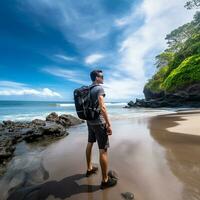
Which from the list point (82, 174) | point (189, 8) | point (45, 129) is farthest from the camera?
point (189, 8)

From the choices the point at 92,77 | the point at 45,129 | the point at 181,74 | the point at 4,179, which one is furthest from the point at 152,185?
the point at 181,74

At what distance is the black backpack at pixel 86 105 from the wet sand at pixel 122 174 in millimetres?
1205

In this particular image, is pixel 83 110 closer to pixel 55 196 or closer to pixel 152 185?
pixel 55 196

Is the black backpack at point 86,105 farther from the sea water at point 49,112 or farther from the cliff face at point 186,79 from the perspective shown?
the cliff face at point 186,79

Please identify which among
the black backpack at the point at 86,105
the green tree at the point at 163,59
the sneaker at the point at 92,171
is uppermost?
the green tree at the point at 163,59

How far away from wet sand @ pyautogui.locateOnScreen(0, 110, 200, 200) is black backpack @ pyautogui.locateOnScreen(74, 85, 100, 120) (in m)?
1.21

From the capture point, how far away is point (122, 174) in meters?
3.53

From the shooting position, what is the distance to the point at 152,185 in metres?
3.00

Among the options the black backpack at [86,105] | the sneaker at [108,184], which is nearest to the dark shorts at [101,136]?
the black backpack at [86,105]

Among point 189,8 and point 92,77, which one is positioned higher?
point 189,8

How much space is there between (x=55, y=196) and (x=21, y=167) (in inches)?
72.6

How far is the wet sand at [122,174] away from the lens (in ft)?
9.34

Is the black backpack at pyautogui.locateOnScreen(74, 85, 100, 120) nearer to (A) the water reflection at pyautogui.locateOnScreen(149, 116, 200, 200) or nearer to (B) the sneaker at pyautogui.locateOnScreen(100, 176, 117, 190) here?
(B) the sneaker at pyautogui.locateOnScreen(100, 176, 117, 190)

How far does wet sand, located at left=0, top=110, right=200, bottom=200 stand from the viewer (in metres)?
2.85
